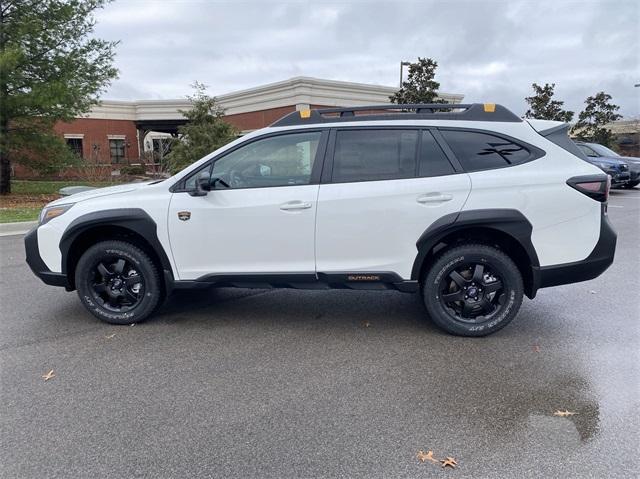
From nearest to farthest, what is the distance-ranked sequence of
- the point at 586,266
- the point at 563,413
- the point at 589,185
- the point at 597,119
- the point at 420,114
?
the point at 563,413 < the point at 589,185 < the point at 586,266 < the point at 420,114 < the point at 597,119

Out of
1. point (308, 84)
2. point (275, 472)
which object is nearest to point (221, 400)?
point (275, 472)

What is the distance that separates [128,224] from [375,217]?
2.21m

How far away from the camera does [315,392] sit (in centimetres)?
332

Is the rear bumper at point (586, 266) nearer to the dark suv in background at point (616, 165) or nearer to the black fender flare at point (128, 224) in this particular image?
the black fender flare at point (128, 224)

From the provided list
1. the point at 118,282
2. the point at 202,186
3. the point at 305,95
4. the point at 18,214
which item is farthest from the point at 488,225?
the point at 305,95

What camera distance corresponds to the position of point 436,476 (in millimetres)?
2477

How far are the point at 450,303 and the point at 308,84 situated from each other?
19.6 metres

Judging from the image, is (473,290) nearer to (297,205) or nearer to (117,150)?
(297,205)

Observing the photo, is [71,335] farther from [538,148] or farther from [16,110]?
[16,110]

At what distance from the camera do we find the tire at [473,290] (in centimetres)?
412

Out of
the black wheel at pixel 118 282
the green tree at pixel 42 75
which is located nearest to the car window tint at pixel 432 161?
the black wheel at pixel 118 282

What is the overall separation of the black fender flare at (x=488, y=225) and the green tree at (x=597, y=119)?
1117 inches

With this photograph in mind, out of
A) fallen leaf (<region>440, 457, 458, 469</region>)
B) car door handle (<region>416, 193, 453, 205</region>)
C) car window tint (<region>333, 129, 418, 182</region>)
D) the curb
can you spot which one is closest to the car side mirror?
car window tint (<region>333, 129, 418, 182</region>)

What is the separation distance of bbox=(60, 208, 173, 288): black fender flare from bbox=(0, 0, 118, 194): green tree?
39.7 ft
